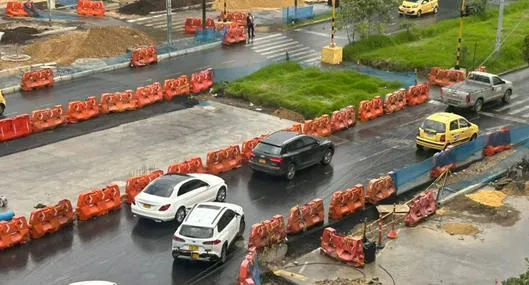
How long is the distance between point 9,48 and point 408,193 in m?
29.7

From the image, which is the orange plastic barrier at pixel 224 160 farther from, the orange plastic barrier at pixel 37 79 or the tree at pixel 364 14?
the tree at pixel 364 14

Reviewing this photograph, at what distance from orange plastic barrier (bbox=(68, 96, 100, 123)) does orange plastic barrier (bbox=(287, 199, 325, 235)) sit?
14784mm

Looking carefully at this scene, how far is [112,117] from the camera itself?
41500 mm

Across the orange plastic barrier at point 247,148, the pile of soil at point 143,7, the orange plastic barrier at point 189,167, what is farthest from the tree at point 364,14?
the orange plastic barrier at point 189,167

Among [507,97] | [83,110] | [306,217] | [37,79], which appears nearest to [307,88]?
[507,97]

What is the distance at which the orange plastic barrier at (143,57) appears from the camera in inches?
1987

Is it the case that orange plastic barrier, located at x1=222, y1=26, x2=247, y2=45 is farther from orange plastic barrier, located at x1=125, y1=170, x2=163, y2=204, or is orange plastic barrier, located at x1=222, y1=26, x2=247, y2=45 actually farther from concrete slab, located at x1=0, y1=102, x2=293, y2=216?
orange plastic barrier, located at x1=125, y1=170, x2=163, y2=204

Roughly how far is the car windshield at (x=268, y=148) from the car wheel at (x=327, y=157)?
2.61 meters

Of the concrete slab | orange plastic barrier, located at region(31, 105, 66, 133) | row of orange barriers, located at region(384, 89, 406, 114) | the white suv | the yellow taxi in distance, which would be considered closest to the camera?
the white suv

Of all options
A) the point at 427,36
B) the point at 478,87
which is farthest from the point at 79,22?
the point at 478,87

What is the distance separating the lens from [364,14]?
54.7m

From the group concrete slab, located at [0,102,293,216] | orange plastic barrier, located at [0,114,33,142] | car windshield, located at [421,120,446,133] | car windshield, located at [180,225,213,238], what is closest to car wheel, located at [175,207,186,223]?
car windshield, located at [180,225,213,238]

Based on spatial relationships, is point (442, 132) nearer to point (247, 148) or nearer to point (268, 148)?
point (268, 148)

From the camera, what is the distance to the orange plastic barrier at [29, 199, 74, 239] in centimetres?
2805
